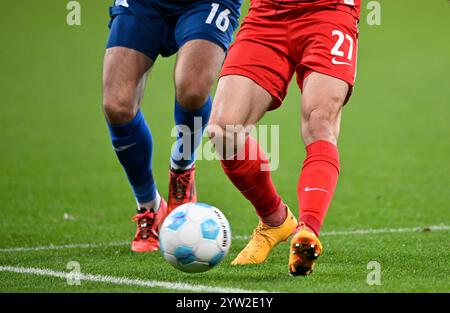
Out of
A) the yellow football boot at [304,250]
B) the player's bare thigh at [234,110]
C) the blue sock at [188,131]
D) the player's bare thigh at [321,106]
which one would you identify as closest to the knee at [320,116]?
the player's bare thigh at [321,106]

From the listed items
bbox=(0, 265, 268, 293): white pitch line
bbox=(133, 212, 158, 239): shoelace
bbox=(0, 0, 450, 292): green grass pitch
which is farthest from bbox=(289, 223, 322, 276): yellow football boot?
bbox=(133, 212, 158, 239): shoelace

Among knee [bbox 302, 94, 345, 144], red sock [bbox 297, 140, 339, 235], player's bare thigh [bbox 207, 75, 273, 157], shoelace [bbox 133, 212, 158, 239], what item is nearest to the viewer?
red sock [bbox 297, 140, 339, 235]

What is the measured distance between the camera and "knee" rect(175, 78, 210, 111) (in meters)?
6.52

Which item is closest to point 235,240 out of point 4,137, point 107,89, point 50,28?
point 107,89

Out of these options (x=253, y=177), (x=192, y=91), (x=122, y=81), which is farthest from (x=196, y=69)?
(x=253, y=177)

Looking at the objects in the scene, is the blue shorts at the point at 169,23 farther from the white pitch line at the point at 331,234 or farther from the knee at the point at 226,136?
the white pitch line at the point at 331,234

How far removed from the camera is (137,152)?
271 inches

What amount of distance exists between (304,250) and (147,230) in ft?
6.94

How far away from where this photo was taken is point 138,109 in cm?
683

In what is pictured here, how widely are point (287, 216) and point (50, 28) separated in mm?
19415

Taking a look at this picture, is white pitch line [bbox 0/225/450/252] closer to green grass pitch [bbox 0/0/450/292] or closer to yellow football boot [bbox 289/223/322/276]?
green grass pitch [bbox 0/0/450/292]

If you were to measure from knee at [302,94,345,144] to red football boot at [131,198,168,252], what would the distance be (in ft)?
Answer: 5.74

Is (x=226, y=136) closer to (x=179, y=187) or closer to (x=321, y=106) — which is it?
(x=321, y=106)

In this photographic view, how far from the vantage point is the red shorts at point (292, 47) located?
5664 millimetres
